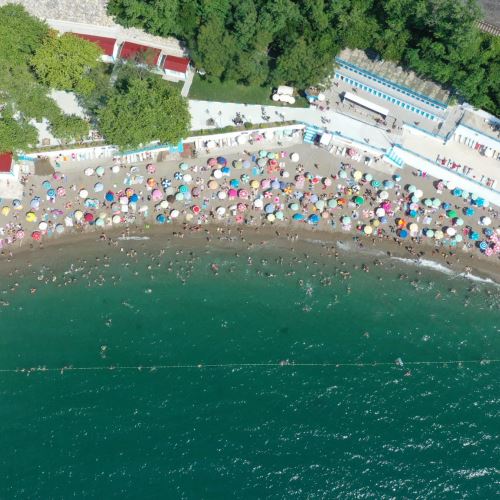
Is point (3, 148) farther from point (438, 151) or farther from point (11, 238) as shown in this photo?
point (438, 151)

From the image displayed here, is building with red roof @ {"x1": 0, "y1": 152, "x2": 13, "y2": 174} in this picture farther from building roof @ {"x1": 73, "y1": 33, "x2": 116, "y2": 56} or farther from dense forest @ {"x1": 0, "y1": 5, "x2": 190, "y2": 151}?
building roof @ {"x1": 73, "y1": 33, "x2": 116, "y2": 56}

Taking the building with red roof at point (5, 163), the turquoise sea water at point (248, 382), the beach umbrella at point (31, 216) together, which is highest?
the building with red roof at point (5, 163)

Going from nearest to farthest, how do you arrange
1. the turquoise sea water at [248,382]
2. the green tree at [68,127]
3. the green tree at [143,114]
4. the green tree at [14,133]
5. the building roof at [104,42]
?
the turquoise sea water at [248,382] < the green tree at [143,114] < the green tree at [14,133] < the green tree at [68,127] < the building roof at [104,42]

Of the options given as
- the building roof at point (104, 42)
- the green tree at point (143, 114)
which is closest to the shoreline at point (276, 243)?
the green tree at point (143, 114)

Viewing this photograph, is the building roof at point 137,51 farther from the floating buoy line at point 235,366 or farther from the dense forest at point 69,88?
the floating buoy line at point 235,366

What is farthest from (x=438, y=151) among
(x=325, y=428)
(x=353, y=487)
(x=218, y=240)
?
(x=353, y=487)
